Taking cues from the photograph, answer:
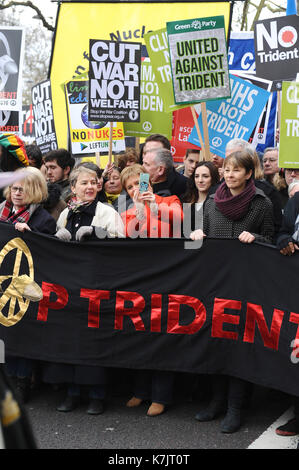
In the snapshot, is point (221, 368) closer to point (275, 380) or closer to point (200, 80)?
point (275, 380)

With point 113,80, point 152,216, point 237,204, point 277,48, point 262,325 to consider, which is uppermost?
point 277,48

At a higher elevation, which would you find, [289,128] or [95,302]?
[289,128]

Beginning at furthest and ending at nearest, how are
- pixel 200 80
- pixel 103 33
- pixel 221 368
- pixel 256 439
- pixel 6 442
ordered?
1. pixel 103 33
2. pixel 200 80
3. pixel 221 368
4. pixel 256 439
5. pixel 6 442

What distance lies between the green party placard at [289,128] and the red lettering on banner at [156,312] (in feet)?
5.09

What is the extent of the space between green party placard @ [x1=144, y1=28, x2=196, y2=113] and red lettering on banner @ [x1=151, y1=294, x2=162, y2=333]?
128 inches

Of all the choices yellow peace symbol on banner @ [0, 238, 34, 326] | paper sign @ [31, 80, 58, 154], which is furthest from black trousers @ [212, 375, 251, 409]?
paper sign @ [31, 80, 58, 154]

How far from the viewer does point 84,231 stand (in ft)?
16.4

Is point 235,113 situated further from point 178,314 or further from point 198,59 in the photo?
point 178,314

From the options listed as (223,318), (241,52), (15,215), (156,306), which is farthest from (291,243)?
(241,52)

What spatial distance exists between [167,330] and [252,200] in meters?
1.10

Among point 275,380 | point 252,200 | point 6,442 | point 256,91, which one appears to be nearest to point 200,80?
point 256,91

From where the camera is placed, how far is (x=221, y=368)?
474 cm

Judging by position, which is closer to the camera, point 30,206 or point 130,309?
point 130,309

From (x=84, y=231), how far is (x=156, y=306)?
0.76 m
